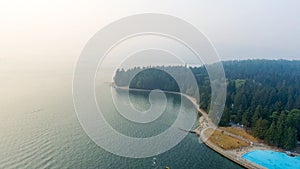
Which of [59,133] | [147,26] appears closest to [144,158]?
[59,133]

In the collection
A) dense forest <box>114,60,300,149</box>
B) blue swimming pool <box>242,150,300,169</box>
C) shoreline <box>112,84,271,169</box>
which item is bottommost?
blue swimming pool <box>242,150,300,169</box>

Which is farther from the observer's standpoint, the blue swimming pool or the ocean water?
the blue swimming pool

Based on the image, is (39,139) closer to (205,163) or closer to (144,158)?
(144,158)

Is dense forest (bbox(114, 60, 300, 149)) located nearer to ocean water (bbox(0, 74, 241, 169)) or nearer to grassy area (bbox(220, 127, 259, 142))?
grassy area (bbox(220, 127, 259, 142))

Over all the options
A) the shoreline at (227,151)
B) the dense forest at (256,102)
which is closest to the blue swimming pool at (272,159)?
the shoreline at (227,151)

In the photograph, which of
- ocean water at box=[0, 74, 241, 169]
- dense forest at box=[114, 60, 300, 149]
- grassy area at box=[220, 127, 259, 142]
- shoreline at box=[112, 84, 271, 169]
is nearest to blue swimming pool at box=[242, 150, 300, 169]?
shoreline at box=[112, 84, 271, 169]

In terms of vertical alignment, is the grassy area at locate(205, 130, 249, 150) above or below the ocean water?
below
